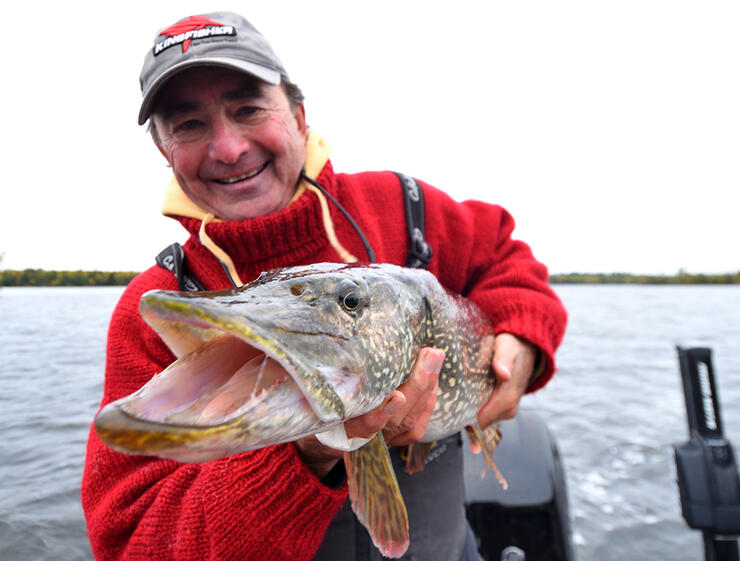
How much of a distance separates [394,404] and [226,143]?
45.5 inches

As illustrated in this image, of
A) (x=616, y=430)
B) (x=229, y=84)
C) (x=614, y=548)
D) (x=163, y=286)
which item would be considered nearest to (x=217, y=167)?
(x=229, y=84)

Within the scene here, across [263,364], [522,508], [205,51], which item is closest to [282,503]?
[263,364]

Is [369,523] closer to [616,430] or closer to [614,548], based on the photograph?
[614,548]

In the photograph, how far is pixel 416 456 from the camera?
182 centimetres

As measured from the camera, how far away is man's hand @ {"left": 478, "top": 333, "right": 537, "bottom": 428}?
196 cm

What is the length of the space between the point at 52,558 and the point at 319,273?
3631 mm

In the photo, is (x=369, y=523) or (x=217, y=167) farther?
(x=217, y=167)

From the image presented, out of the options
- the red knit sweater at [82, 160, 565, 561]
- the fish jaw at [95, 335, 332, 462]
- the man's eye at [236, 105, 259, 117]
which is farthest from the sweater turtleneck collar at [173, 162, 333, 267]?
the fish jaw at [95, 335, 332, 462]

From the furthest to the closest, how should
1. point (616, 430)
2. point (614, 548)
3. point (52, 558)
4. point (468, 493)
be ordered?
point (616, 430) → point (614, 548) → point (52, 558) → point (468, 493)

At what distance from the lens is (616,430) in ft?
23.7

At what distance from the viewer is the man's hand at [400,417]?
47.3 inches

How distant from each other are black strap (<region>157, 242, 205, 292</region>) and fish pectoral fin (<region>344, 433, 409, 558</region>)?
0.93 metres

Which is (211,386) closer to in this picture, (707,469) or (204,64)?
(204,64)

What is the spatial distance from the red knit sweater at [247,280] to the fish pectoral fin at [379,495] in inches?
4.7
